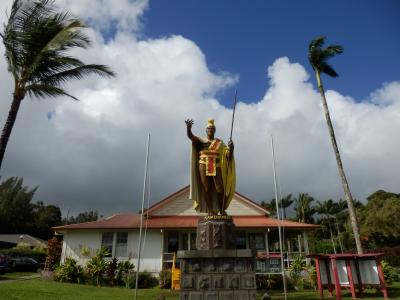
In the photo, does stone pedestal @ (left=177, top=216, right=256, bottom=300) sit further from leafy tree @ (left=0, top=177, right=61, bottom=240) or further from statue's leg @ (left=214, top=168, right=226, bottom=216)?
leafy tree @ (left=0, top=177, right=61, bottom=240)

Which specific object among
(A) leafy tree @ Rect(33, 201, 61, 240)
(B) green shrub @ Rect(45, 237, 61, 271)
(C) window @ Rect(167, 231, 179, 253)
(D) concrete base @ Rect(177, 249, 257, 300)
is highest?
(A) leafy tree @ Rect(33, 201, 61, 240)

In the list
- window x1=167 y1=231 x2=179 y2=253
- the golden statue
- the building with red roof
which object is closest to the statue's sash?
the golden statue

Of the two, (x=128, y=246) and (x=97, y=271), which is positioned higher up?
(x=128, y=246)

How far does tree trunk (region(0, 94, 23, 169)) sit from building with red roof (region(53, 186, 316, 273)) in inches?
402

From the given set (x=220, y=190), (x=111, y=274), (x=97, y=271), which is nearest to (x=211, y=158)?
(x=220, y=190)

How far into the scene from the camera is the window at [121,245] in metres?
21.0

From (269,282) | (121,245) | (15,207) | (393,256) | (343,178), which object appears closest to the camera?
(269,282)

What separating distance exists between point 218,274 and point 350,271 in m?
6.15

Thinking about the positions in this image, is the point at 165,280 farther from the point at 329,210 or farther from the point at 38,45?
the point at 329,210

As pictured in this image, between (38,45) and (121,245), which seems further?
(121,245)

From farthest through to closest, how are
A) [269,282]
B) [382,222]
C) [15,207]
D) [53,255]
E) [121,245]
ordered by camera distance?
[15,207]
[382,222]
[121,245]
[53,255]
[269,282]

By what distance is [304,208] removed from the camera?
194ft

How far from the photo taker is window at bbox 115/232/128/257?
20953 millimetres

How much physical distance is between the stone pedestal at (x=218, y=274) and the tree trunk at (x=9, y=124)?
728cm
